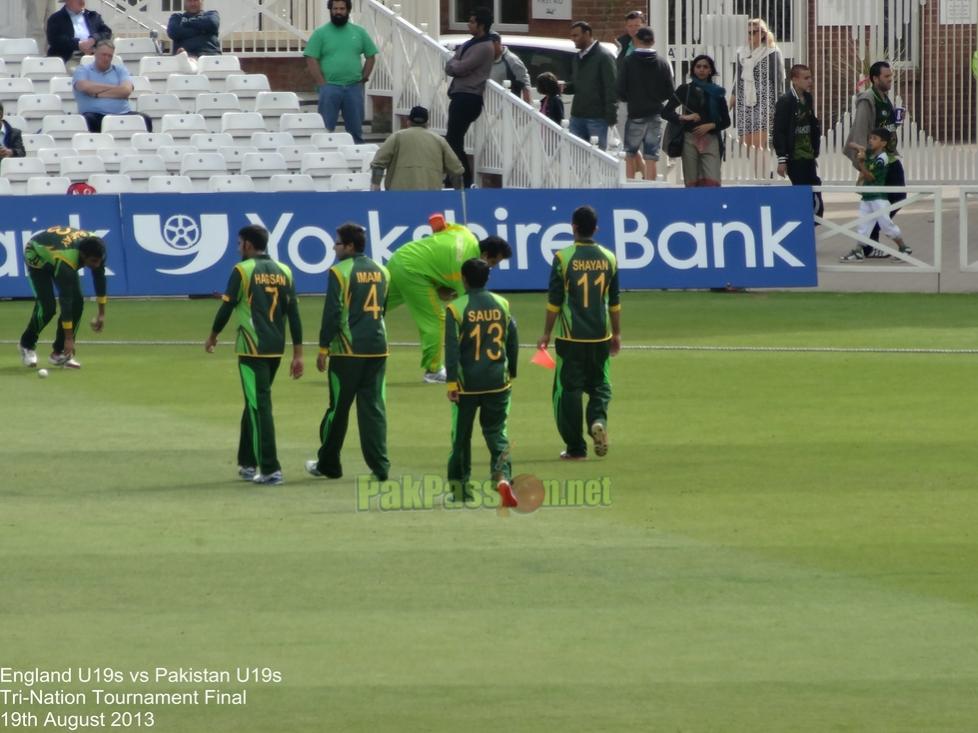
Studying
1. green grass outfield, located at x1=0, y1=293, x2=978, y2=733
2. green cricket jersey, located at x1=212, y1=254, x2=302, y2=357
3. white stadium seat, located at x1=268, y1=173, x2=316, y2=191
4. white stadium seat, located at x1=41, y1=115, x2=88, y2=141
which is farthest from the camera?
white stadium seat, located at x1=41, y1=115, x2=88, y2=141

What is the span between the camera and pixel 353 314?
1326 centimetres

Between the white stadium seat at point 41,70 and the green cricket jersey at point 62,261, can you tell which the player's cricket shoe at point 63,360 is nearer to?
the green cricket jersey at point 62,261

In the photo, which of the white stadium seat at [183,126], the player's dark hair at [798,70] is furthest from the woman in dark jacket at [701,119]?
the white stadium seat at [183,126]

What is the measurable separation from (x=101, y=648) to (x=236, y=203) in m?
14.8

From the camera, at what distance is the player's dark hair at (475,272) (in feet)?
41.0

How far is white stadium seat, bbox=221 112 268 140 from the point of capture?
88.9ft

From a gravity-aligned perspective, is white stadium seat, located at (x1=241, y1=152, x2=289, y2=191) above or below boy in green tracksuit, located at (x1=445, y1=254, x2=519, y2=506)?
above

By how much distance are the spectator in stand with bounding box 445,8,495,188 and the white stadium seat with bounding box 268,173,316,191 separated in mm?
2157

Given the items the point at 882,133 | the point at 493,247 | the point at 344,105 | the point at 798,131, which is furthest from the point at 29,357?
the point at 882,133

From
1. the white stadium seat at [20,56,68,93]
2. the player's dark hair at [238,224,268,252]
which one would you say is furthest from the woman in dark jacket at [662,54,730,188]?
the player's dark hair at [238,224,268,252]

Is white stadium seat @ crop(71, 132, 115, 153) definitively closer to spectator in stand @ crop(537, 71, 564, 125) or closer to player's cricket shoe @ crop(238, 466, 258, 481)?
spectator in stand @ crop(537, 71, 564, 125)

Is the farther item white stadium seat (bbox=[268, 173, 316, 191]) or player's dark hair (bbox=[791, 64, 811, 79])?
player's dark hair (bbox=[791, 64, 811, 79])

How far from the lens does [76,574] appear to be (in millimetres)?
10594

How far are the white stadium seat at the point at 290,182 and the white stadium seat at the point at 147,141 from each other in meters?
1.89
